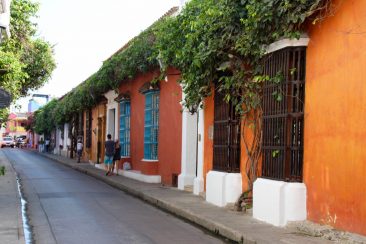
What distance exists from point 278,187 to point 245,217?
141cm

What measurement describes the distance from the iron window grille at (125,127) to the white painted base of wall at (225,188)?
10.1m

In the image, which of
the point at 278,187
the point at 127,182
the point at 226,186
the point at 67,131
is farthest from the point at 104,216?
the point at 67,131

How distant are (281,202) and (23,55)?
16446mm

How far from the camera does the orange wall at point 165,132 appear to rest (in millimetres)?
16266

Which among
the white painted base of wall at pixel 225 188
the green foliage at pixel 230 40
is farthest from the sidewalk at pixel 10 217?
the green foliage at pixel 230 40

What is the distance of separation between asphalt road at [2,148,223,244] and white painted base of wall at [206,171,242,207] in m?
1.31

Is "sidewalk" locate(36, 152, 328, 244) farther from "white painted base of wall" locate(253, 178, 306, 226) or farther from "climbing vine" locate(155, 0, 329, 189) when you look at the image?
"climbing vine" locate(155, 0, 329, 189)

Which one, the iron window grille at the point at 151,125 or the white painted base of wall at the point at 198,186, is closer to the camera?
the white painted base of wall at the point at 198,186

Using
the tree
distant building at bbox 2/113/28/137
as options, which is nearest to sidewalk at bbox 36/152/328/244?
the tree

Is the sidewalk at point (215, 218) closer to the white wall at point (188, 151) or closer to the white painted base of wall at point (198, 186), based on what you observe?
the white painted base of wall at point (198, 186)

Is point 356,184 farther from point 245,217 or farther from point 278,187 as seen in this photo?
point 245,217

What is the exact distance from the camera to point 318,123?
8398mm

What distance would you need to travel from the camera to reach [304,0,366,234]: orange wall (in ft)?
24.1

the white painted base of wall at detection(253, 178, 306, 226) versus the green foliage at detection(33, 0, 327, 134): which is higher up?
the green foliage at detection(33, 0, 327, 134)
